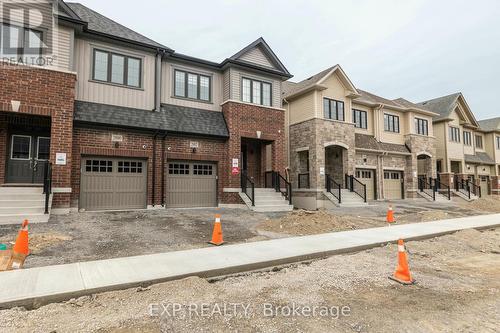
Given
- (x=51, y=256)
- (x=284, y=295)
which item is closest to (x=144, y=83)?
(x=51, y=256)

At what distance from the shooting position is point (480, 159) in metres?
31.8

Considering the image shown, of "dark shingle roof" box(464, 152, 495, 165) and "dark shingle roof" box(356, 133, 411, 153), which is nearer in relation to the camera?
"dark shingle roof" box(356, 133, 411, 153)

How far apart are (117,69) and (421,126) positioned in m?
25.4

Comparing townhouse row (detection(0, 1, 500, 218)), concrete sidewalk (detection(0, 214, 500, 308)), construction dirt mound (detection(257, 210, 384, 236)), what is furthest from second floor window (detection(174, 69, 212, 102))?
concrete sidewalk (detection(0, 214, 500, 308))

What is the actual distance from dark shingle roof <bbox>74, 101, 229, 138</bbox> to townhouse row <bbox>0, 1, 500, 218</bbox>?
6cm

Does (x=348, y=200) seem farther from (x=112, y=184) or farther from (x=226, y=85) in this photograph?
(x=112, y=184)

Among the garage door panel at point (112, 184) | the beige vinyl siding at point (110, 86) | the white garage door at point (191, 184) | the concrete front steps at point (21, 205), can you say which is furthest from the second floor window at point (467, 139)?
the concrete front steps at point (21, 205)

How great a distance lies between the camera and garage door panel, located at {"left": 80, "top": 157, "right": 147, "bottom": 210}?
12250 mm

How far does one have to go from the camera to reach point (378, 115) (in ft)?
79.2

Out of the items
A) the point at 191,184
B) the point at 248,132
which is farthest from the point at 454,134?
the point at 191,184

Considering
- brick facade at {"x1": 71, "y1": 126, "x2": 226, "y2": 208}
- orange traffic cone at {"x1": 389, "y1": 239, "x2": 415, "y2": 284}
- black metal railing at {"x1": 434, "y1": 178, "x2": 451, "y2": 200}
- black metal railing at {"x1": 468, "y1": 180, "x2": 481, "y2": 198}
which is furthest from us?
black metal railing at {"x1": 468, "y1": 180, "x2": 481, "y2": 198}

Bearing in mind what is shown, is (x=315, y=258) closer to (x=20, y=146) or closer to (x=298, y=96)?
A: (x=20, y=146)

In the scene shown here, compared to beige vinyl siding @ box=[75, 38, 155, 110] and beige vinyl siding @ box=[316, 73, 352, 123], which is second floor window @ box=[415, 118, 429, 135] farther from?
beige vinyl siding @ box=[75, 38, 155, 110]

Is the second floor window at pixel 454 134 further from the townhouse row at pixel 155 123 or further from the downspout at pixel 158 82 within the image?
the downspout at pixel 158 82
